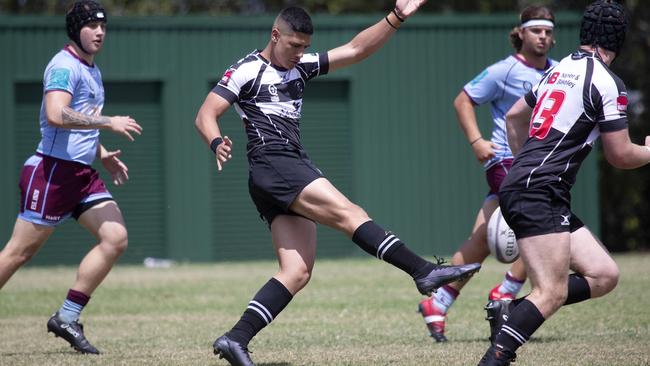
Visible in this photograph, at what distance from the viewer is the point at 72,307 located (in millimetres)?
7270

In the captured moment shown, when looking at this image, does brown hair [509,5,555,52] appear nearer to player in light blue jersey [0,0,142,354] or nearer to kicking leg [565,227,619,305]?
kicking leg [565,227,619,305]

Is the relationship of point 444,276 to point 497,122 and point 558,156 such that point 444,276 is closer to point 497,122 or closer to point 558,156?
point 558,156

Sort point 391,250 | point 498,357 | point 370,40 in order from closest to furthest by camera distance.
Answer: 1. point 498,357
2. point 391,250
3. point 370,40

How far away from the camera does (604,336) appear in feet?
24.6

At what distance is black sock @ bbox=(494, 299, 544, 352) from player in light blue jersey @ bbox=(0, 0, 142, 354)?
3.01 m

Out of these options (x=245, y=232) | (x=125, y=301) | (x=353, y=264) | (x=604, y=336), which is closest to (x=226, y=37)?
(x=245, y=232)

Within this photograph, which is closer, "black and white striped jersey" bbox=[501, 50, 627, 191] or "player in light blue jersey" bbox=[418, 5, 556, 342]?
"black and white striped jersey" bbox=[501, 50, 627, 191]

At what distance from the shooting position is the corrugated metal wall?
52.2ft

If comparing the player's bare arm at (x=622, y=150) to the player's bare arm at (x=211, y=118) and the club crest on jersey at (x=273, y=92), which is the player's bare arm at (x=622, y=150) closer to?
the club crest on jersey at (x=273, y=92)

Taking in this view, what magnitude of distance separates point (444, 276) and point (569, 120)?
3.55ft

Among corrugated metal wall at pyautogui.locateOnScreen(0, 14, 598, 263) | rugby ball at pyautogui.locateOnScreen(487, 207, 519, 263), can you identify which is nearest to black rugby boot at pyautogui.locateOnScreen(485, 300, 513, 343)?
rugby ball at pyautogui.locateOnScreen(487, 207, 519, 263)

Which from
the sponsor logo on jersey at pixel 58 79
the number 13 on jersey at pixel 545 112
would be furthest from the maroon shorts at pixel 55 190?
the number 13 on jersey at pixel 545 112

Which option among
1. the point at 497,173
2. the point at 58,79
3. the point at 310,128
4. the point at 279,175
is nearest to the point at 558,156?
the point at 279,175

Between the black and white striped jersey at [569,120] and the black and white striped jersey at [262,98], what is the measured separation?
4.50 ft
